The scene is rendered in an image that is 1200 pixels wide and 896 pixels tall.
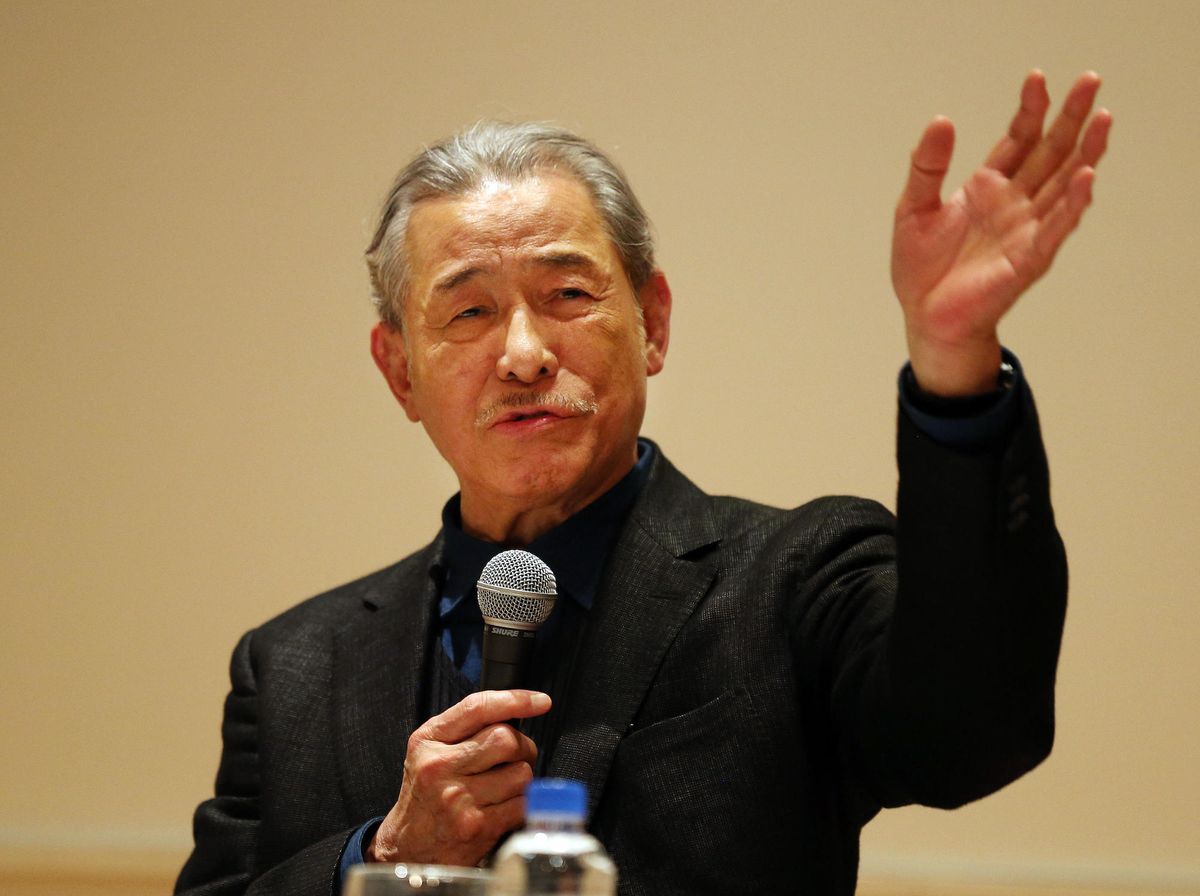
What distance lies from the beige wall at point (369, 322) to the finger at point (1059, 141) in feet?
5.70

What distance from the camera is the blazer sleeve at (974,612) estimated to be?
1462mm

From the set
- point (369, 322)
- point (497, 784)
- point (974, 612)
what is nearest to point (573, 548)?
point (497, 784)

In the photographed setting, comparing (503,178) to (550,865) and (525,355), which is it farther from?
(550,865)

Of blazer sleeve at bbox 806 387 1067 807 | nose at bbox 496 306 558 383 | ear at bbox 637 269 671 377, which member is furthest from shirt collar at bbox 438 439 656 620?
blazer sleeve at bbox 806 387 1067 807

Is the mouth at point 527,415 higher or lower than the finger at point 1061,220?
higher

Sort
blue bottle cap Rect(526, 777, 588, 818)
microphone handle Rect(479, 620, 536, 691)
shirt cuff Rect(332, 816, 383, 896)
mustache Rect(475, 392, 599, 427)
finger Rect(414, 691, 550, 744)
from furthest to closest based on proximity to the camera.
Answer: mustache Rect(475, 392, 599, 427)
shirt cuff Rect(332, 816, 383, 896)
microphone handle Rect(479, 620, 536, 691)
finger Rect(414, 691, 550, 744)
blue bottle cap Rect(526, 777, 588, 818)

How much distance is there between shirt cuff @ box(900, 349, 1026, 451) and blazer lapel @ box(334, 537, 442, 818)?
1.05 metres

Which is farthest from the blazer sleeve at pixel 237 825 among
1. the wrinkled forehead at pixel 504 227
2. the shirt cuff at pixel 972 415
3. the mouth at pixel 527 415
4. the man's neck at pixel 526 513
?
the shirt cuff at pixel 972 415

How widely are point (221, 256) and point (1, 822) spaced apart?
1578 millimetres

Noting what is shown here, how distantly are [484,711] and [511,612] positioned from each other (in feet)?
0.53

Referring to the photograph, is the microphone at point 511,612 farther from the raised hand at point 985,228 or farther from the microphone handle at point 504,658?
the raised hand at point 985,228

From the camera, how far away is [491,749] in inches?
67.4

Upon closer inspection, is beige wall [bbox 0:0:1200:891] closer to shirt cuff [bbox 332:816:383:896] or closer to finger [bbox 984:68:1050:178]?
shirt cuff [bbox 332:816:383:896]

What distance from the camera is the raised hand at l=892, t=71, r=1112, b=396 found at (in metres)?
1.43
